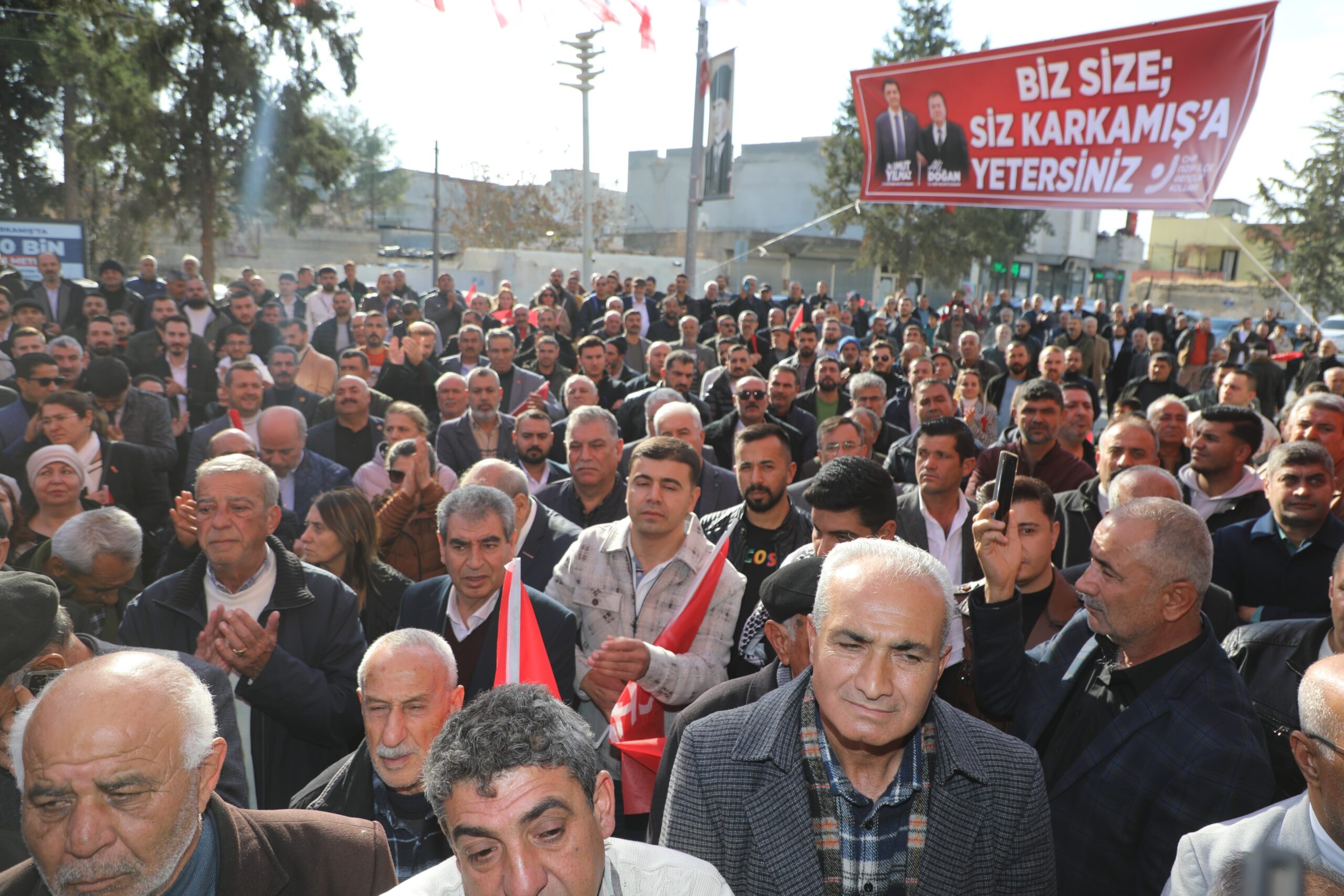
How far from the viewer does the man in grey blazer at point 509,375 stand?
9.16m

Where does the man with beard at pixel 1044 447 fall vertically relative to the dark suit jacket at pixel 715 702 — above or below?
above

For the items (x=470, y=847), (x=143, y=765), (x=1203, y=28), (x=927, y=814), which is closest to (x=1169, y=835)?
(x=927, y=814)

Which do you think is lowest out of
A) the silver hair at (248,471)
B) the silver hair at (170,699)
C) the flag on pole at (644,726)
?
the flag on pole at (644,726)

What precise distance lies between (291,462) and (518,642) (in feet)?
9.71

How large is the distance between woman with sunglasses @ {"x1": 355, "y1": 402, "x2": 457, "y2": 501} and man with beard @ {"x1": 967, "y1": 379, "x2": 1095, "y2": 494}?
3.21 m

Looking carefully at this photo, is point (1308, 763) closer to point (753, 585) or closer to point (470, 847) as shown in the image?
point (470, 847)

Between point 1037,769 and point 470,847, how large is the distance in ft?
4.16

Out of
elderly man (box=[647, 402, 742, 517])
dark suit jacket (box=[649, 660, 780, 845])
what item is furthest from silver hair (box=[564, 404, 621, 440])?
dark suit jacket (box=[649, 660, 780, 845])

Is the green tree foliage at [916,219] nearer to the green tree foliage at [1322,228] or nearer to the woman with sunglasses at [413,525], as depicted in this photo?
the green tree foliage at [1322,228]

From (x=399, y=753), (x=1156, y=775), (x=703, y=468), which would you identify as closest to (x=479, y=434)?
(x=703, y=468)

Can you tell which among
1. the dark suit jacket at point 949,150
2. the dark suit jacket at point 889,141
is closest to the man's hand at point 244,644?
the dark suit jacket at point 949,150

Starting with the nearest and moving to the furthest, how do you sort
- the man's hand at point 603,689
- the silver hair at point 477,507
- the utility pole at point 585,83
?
the man's hand at point 603,689, the silver hair at point 477,507, the utility pole at point 585,83

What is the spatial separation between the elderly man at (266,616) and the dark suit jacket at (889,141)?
26.5ft

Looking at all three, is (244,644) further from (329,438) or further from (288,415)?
(329,438)
